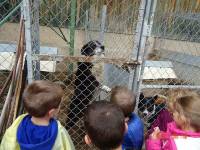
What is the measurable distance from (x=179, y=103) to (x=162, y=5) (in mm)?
3849

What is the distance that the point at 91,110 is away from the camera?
5.71ft

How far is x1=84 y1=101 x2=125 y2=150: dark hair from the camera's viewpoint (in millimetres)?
1681

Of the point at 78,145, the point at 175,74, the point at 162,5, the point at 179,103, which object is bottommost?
the point at 78,145

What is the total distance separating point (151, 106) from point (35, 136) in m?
1.71

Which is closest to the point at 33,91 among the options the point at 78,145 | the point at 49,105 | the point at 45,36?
the point at 49,105

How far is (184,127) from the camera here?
1.94 metres

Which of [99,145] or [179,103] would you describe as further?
[179,103]

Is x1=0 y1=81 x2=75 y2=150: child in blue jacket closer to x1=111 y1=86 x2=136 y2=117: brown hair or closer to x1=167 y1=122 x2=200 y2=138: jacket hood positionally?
x1=111 y1=86 x2=136 y2=117: brown hair

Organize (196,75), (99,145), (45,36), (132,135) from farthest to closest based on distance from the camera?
1. (45,36)
2. (196,75)
3. (132,135)
4. (99,145)

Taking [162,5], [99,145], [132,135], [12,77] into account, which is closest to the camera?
[99,145]

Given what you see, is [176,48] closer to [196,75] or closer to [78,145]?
[196,75]

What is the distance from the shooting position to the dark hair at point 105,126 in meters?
1.68

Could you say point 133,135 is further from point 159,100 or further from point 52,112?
point 159,100

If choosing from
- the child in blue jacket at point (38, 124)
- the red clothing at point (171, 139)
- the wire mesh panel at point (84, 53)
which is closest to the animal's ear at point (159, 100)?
the wire mesh panel at point (84, 53)
